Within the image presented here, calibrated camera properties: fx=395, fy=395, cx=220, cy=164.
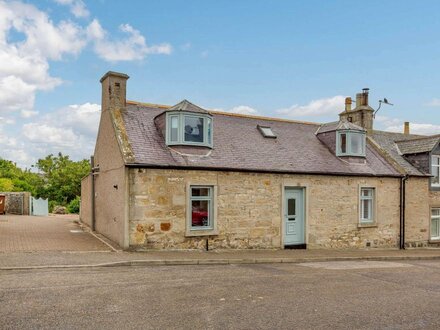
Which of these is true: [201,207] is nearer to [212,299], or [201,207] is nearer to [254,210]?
[254,210]

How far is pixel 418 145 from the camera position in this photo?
20.9 m

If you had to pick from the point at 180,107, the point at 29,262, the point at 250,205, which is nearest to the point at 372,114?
the point at 250,205

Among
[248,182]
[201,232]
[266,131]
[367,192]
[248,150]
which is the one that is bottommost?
[201,232]

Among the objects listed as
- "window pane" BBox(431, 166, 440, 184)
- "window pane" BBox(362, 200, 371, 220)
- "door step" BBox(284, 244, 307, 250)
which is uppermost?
"window pane" BBox(431, 166, 440, 184)

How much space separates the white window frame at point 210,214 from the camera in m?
14.2

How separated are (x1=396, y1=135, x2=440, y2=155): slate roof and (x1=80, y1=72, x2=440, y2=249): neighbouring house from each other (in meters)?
0.07

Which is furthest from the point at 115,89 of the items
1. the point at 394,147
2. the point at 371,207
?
the point at 394,147

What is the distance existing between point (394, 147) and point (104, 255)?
55.5 ft

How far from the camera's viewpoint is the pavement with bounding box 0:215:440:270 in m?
10.7

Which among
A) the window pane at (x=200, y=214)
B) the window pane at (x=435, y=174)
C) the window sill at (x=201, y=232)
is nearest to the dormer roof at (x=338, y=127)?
the window pane at (x=435, y=174)

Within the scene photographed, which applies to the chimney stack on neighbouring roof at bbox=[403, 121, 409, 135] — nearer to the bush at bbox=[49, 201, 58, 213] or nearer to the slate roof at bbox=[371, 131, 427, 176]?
the slate roof at bbox=[371, 131, 427, 176]

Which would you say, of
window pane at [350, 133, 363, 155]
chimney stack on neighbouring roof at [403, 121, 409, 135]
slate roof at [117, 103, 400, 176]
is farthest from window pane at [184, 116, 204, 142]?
chimney stack on neighbouring roof at [403, 121, 409, 135]

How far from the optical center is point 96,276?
30.5ft

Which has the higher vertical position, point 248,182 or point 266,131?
point 266,131
